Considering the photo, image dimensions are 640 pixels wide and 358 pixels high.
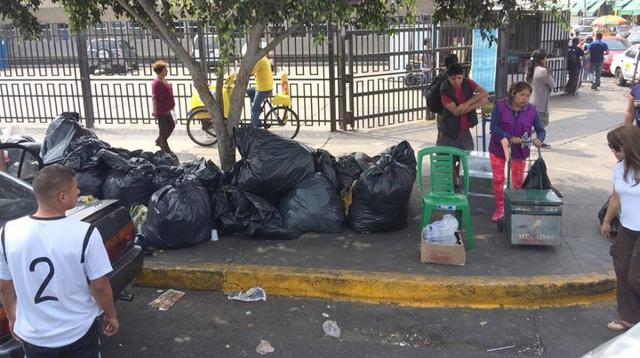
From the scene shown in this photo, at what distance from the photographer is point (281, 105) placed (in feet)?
34.8

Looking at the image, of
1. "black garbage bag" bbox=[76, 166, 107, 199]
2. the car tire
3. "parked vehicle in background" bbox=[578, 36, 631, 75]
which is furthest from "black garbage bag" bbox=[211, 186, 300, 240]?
"parked vehicle in background" bbox=[578, 36, 631, 75]

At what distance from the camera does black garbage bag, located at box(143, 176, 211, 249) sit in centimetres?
525

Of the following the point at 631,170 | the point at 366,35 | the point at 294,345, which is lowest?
the point at 294,345

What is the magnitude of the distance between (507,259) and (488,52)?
793 centimetres

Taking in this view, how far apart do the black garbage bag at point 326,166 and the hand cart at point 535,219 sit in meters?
1.70

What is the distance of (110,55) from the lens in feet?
38.7

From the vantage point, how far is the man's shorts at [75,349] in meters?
2.61

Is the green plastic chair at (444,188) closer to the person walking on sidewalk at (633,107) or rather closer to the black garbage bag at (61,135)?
the person walking on sidewalk at (633,107)

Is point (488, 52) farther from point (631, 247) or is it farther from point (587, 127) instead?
point (631, 247)

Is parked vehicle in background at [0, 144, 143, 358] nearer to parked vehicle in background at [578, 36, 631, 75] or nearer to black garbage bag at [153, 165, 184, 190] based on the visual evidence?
black garbage bag at [153, 165, 184, 190]

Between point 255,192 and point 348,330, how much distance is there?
1.95m

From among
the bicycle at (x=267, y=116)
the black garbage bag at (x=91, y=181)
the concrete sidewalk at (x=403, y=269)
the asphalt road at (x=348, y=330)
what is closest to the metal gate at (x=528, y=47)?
the bicycle at (x=267, y=116)

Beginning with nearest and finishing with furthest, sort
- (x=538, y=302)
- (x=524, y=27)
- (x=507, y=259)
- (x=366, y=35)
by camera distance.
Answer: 1. (x=538, y=302)
2. (x=507, y=259)
3. (x=366, y=35)
4. (x=524, y=27)

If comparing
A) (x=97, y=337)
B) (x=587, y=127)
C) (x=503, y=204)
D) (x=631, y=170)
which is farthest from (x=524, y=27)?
(x=97, y=337)
